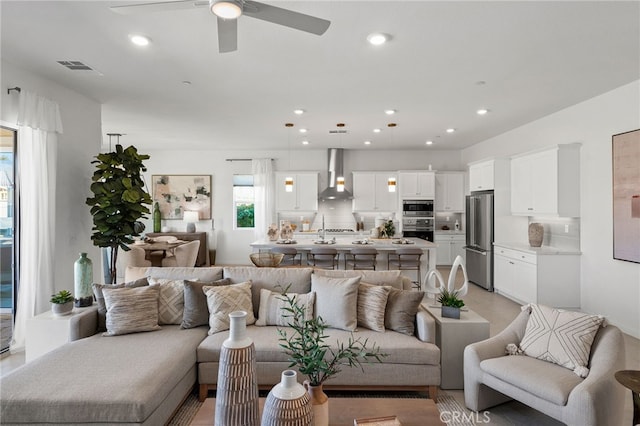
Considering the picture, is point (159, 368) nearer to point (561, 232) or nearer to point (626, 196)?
point (626, 196)

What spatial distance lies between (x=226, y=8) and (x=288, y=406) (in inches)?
75.5

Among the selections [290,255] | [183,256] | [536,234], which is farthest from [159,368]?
[536,234]

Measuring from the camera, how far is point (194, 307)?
9.78 ft

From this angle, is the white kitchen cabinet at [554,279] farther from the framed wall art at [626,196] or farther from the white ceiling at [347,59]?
the white ceiling at [347,59]

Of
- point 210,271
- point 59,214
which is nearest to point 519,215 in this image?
point 210,271

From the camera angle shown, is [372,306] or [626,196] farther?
[626,196]

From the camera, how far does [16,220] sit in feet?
12.4

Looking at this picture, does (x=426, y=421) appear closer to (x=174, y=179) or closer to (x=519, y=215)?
(x=519, y=215)

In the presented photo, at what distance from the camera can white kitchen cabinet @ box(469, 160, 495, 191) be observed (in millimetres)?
6332

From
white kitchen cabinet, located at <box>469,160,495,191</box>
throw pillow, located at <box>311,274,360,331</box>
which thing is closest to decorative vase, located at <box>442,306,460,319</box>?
throw pillow, located at <box>311,274,360,331</box>

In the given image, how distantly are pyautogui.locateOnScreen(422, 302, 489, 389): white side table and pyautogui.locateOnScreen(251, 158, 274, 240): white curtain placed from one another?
6275mm

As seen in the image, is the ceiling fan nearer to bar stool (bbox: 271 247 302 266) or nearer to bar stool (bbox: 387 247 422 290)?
bar stool (bbox: 271 247 302 266)

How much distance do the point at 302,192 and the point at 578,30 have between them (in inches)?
252

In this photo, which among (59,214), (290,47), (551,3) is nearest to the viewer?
(551,3)
